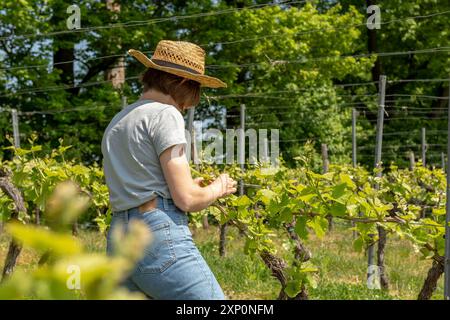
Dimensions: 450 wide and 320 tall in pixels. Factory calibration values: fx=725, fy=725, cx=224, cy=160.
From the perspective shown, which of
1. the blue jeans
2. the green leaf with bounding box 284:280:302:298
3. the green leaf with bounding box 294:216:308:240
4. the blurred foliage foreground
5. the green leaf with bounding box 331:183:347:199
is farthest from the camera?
the green leaf with bounding box 284:280:302:298

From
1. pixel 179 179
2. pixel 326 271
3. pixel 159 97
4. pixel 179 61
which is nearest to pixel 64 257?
pixel 179 179

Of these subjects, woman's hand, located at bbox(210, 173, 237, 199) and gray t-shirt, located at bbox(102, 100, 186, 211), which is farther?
woman's hand, located at bbox(210, 173, 237, 199)

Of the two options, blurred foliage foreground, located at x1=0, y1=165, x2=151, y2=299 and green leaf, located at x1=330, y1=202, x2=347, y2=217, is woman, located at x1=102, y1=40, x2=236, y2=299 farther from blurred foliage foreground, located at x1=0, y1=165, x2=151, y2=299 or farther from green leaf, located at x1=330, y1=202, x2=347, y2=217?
green leaf, located at x1=330, y1=202, x2=347, y2=217

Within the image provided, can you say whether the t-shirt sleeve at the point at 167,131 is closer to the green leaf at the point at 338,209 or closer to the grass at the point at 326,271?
the green leaf at the point at 338,209

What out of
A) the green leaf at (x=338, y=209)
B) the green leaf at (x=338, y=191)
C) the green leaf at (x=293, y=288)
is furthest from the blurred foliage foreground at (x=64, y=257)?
the green leaf at (x=293, y=288)

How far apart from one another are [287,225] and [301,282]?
493 mm

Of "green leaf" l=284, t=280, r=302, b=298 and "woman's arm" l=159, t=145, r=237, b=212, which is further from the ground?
"woman's arm" l=159, t=145, r=237, b=212

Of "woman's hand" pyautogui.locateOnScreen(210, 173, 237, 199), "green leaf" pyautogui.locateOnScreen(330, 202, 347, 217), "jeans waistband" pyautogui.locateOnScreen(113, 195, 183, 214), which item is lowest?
"green leaf" pyautogui.locateOnScreen(330, 202, 347, 217)

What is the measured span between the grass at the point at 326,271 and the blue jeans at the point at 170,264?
3562mm

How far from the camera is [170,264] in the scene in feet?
6.64

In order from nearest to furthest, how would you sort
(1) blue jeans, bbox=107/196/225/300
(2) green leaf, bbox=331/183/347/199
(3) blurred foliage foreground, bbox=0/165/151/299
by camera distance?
(3) blurred foliage foreground, bbox=0/165/151/299 → (1) blue jeans, bbox=107/196/225/300 → (2) green leaf, bbox=331/183/347/199

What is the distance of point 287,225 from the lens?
4.91m

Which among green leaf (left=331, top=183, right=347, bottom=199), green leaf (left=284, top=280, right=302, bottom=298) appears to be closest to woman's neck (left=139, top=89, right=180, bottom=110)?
green leaf (left=331, top=183, right=347, bottom=199)

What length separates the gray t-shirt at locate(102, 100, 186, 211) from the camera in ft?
6.79
